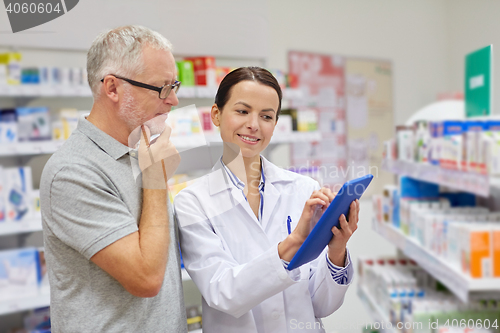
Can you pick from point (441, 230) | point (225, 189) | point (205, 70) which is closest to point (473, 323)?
point (441, 230)

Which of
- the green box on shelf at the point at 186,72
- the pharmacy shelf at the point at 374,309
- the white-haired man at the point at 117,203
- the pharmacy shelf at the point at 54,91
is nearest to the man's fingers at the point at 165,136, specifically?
the white-haired man at the point at 117,203

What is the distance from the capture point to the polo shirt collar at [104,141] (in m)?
1.04

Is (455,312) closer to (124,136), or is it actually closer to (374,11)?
(124,136)

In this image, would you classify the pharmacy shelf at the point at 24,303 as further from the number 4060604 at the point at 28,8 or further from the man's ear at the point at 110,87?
the man's ear at the point at 110,87

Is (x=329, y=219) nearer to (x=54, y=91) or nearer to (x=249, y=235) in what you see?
(x=249, y=235)

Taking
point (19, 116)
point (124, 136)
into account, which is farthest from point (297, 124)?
point (124, 136)

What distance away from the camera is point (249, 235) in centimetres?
114

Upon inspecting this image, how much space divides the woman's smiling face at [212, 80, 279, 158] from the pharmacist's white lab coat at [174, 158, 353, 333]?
5.1 inches

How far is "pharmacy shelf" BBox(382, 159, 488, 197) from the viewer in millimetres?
1574

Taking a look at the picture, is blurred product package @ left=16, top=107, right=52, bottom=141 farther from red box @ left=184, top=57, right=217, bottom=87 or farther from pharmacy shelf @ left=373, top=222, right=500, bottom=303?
pharmacy shelf @ left=373, top=222, right=500, bottom=303

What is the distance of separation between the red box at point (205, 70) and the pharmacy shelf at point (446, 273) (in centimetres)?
150

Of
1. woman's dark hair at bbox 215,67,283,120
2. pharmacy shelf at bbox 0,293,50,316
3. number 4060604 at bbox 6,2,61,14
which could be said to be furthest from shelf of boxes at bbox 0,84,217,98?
woman's dark hair at bbox 215,67,283,120

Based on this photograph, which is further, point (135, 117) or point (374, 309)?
point (374, 309)

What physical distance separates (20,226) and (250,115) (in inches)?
69.0
